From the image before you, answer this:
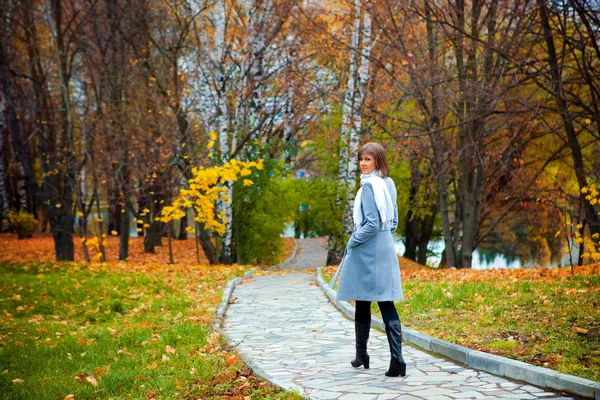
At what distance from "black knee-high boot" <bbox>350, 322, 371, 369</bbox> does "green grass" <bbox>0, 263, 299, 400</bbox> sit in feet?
3.67

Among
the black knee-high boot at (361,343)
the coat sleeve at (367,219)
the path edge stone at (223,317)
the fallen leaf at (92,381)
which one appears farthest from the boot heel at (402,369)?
the fallen leaf at (92,381)

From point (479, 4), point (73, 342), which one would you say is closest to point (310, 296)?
point (73, 342)

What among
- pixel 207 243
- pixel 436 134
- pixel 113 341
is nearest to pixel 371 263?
pixel 113 341

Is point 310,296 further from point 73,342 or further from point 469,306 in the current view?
point 73,342

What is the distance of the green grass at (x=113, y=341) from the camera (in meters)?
6.52

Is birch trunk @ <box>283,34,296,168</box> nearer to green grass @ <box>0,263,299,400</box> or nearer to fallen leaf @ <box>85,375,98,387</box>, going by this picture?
green grass @ <box>0,263,299,400</box>

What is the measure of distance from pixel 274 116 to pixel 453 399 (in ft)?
63.0

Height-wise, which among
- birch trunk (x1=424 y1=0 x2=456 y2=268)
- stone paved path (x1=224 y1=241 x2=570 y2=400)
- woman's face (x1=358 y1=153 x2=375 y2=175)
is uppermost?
birch trunk (x1=424 y1=0 x2=456 y2=268)

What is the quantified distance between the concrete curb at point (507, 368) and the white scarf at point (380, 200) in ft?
5.41

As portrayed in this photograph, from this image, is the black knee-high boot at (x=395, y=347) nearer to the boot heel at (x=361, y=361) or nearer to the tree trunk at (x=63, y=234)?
the boot heel at (x=361, y=361)

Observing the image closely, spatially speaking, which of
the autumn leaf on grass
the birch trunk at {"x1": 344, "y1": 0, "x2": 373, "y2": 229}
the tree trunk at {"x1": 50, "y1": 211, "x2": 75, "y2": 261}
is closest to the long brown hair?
the autumn leaf on grass

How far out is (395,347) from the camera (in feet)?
21.8

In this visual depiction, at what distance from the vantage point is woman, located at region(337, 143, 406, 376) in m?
6.63

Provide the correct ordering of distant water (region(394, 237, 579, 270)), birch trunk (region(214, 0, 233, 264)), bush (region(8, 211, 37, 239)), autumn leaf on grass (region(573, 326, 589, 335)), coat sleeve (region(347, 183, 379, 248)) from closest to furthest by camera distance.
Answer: coat sleeve (region(347, 183, 379, 248))
autumn leaf on grass (region(573, 326, 589, 335))
birch trunk (region(214, 0, 233, 264))
bush (region(8, 211, 37, 239))
distant water (region(394, 237, 579, 270))
